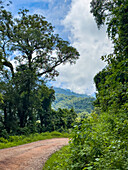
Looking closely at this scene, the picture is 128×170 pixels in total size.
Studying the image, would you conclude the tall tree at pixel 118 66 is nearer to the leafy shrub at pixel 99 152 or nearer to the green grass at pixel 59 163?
the leafy shrub at pixel 99 152

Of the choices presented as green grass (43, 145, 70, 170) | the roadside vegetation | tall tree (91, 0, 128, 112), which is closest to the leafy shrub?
the roadside vegetation

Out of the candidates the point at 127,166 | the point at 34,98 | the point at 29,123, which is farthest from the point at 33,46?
the point at 127,166

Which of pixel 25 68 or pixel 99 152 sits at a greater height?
pixel 25 68

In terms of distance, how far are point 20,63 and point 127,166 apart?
21.0m

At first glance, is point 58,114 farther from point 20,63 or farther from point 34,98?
point 20,63

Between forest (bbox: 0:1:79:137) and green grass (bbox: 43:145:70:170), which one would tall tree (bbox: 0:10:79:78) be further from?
green grass (bbox: 43:145:70:170)

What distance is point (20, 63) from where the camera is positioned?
70.3 feet

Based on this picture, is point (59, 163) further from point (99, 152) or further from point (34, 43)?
point (34, 43)

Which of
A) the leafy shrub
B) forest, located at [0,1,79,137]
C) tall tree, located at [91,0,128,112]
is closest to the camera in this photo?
the leafy shrub

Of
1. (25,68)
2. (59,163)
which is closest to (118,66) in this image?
(59,163)

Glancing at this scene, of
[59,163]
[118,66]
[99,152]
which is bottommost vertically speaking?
[59,163]

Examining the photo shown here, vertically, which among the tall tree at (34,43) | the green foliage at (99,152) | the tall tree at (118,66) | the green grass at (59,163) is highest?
the tall tree at (34,43)

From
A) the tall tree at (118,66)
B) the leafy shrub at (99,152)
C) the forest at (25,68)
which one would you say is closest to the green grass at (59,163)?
the leafy shrub at (99,152)

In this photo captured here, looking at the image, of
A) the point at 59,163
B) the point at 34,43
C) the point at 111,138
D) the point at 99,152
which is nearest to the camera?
the point at 99,152
